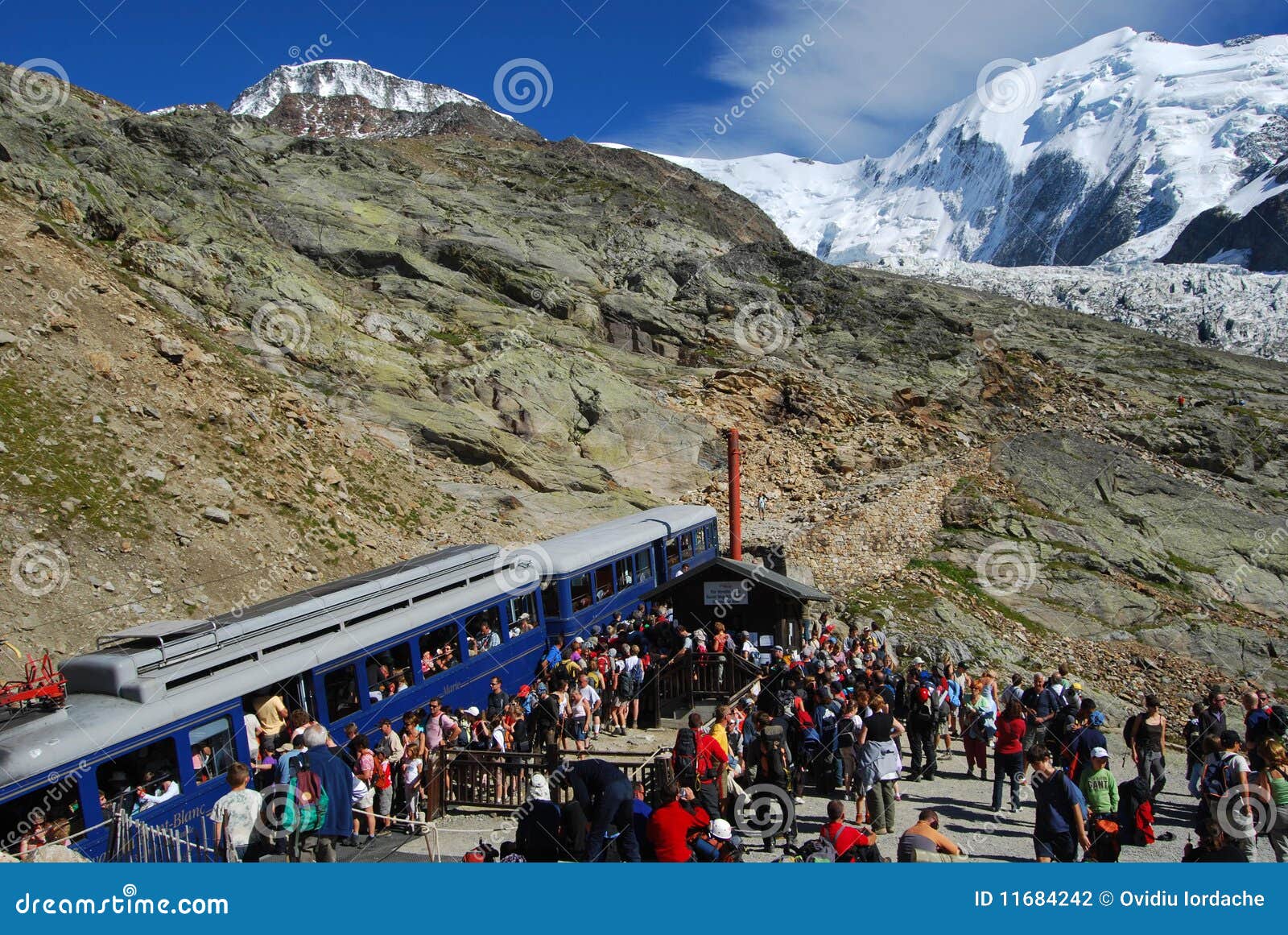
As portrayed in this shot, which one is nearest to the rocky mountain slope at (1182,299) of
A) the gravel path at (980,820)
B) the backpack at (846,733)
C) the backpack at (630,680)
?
the gravel path at (980,820)

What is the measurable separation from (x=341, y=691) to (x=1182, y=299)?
561ft

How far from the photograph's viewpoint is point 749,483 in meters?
42.0

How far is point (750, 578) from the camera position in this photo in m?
18.8

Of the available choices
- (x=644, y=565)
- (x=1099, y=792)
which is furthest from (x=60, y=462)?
(x=1099, y=792)

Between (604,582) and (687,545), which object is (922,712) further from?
(687,545)

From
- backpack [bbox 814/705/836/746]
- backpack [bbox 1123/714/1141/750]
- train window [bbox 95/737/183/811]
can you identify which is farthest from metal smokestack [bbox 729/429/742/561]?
train window [bbox 95/737/183/811]

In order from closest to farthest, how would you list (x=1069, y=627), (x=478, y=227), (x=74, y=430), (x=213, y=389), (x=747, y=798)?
(x=747, y=798) < (x=74, y=430) < (x=213, y=389) < (x=1069, y=627) < (x=478, y=227)

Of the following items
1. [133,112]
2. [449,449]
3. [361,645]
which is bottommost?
[361,645]

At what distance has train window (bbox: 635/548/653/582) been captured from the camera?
22.9 m

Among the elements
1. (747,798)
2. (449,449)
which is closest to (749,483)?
(449,449)

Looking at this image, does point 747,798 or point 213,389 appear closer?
point 747,798

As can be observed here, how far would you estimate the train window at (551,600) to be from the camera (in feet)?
62.1

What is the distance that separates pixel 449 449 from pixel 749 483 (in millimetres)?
15178

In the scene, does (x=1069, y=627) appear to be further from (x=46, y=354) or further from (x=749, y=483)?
(x=46, y=354)
